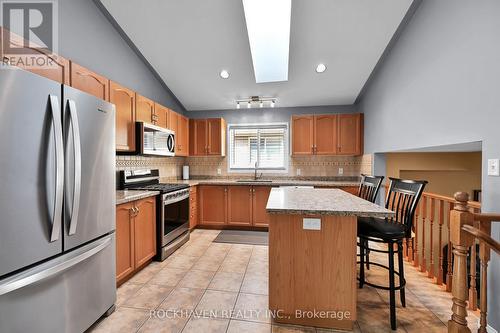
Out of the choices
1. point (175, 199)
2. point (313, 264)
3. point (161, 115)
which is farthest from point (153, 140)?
point (313, 264)

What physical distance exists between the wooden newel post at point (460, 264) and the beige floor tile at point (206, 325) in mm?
1513

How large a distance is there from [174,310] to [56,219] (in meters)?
1.20

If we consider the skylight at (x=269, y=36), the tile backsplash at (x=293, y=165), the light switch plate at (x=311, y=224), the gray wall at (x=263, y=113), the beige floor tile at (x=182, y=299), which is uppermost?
the skylight at (x=269, y=36)

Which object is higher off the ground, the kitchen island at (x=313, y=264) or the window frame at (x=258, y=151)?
the window frame at (x=258, y=151)

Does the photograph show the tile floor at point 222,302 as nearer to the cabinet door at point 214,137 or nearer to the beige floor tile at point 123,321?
the beige floor tile at point 123,321

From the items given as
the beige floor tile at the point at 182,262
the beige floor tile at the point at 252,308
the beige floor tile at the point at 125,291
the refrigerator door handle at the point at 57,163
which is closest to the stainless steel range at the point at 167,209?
the beige floor tile at the point at 182,262

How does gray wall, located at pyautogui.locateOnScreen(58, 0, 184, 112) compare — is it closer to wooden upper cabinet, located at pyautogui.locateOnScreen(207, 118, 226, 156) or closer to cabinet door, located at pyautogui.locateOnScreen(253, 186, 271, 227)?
wooden upper cabinet, located at pyautogui.locateOnScreen(207, 118, 226, 156)

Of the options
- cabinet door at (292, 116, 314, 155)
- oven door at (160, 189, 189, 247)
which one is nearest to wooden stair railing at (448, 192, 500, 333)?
oven door at (160, 189, 189, 247)

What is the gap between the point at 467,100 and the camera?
68.1 inches

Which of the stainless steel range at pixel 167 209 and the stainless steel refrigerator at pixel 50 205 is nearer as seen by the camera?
the stainless steel refrigerator at pixel 50 205

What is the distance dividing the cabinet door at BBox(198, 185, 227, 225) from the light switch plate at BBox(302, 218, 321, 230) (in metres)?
2.60

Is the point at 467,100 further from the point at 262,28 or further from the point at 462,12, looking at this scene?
the point at 262,28

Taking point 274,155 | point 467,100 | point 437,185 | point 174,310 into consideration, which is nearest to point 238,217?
point 274,155

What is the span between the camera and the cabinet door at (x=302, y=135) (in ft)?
13.9
